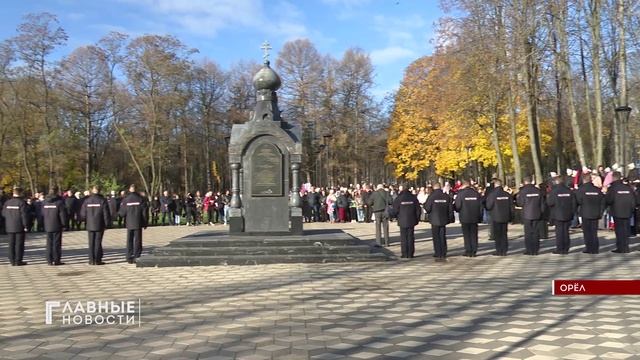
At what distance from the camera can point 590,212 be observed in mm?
15234

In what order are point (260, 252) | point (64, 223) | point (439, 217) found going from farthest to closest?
1. point (64, 223)
2. point (439, 217)
3. point (260, 252)

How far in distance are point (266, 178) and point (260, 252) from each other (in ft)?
8.59

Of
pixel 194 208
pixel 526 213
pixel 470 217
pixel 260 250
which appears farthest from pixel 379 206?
pixel 194 208

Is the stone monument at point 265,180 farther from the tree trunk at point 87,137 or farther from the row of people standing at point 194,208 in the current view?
the tree trunk at point 87,137

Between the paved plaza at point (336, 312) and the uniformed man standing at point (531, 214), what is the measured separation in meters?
1.18

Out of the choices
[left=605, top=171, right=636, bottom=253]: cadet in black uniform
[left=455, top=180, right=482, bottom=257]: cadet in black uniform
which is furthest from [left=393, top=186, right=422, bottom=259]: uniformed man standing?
[left=605, top=171, right=636, bottom=253]: cadet in black uniform

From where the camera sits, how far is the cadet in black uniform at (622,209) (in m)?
15.1

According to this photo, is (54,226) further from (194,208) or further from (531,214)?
(194,208)

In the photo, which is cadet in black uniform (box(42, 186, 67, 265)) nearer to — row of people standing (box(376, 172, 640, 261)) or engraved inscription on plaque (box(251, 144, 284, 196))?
engraved inscription on plaque (box(251, 144, 284, 196))

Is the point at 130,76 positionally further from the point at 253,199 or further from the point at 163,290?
the point at 163,290

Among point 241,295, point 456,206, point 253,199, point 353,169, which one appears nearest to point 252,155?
point 253,199

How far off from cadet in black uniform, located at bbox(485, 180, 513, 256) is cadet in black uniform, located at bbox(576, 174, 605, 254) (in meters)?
1.85

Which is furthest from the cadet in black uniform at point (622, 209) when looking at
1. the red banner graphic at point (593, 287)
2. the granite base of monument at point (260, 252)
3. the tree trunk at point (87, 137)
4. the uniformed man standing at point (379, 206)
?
the tree trunk at point (87, 137)

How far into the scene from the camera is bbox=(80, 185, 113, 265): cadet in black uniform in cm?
1492
